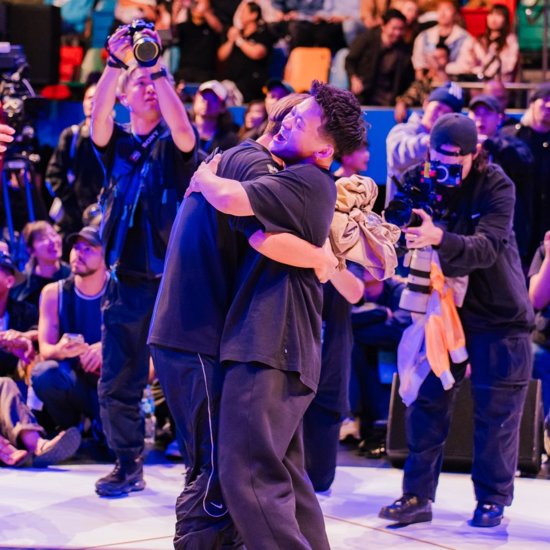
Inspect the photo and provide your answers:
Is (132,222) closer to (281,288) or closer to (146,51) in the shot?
(146,51)

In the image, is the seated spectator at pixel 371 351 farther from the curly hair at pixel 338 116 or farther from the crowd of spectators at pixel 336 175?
the curly hair at pixel 338 116

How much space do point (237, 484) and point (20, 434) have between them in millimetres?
2943

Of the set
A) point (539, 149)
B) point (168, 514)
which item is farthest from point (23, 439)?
point (539, 149)

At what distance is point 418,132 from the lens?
7180 mm

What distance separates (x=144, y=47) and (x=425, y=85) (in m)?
4.61

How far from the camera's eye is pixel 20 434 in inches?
246

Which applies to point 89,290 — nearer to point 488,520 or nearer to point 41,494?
point 41,494

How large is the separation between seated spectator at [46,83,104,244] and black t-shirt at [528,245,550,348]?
3178 mm

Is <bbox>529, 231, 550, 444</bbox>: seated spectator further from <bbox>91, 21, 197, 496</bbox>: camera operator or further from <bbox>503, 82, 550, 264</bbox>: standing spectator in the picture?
<bbox>91, 21, 197, 496</bbox>: camera operator

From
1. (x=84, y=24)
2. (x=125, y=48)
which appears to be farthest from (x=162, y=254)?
(x=84, y=24)

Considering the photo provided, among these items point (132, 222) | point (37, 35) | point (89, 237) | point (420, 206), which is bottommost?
point (89, 237)

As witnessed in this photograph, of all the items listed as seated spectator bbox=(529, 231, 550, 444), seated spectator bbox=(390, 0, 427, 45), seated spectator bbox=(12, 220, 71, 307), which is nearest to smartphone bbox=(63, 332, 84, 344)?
seated spectator bbox=(12, 220, 71, 307)

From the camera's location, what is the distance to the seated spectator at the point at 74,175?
8.29m

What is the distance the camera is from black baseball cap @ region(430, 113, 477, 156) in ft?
16.4
